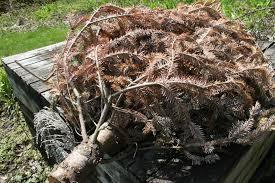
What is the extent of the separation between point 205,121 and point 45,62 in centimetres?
232

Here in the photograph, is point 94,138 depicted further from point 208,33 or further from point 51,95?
point 208,33

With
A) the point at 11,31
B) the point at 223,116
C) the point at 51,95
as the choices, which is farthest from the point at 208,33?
the point at 11,31

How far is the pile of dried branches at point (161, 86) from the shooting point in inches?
89.8

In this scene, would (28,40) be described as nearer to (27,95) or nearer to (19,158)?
(19,158)

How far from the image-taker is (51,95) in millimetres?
3168

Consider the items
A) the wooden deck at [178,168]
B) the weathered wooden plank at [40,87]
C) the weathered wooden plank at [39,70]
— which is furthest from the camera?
the weathered wooden plank at [39,70]

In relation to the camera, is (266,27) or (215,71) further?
(266,27)

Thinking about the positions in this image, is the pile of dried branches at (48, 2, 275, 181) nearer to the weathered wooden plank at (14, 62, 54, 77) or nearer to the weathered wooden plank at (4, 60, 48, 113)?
the weathered wooden plank at (4, 60, 48, 113)

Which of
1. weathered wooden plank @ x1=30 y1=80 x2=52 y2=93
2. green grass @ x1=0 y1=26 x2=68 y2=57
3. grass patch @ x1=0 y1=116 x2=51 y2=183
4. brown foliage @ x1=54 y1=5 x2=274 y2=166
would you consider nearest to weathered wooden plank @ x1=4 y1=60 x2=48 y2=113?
weathered wooden plank @ x1=30 y1=80 x2=52 y2=93

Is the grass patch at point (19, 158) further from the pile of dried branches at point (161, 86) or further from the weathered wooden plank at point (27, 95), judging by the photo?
the pile of dried branches at point (161, 86)

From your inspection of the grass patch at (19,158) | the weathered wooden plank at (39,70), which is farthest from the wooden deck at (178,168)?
the grass patch at (19,158)

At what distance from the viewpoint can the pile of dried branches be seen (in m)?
2.28

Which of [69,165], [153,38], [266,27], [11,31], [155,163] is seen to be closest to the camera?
[69,165]

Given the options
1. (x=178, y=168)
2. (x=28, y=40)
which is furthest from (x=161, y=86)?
(x=28, y=40)
